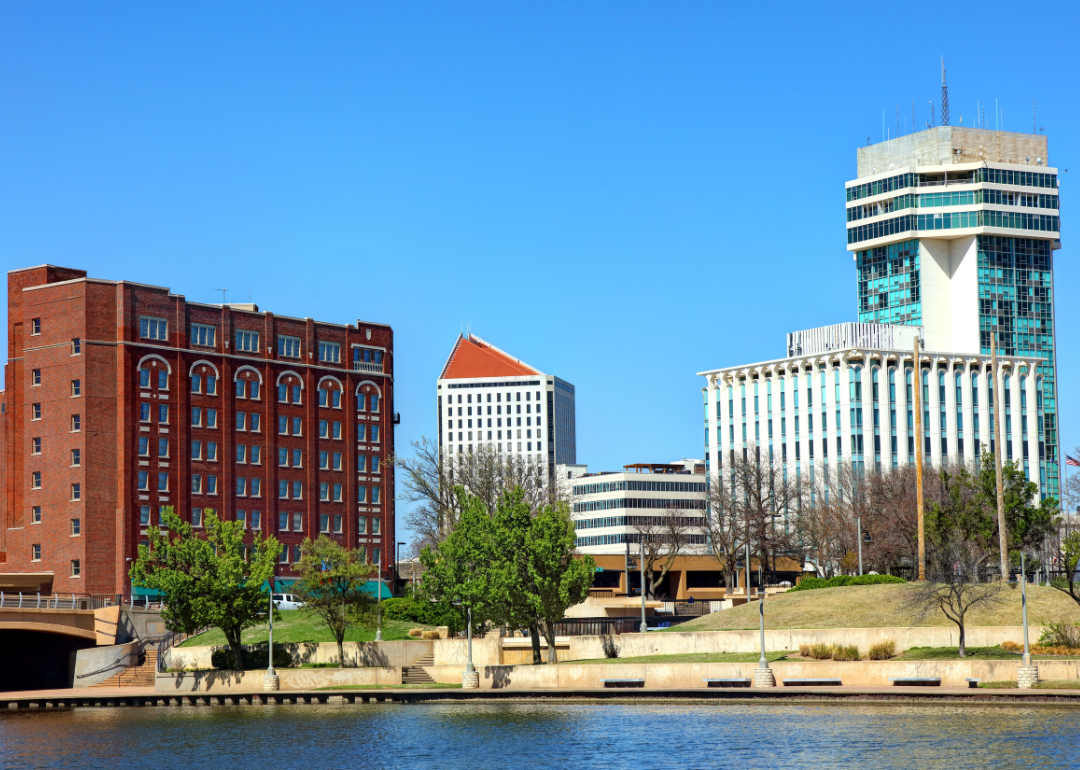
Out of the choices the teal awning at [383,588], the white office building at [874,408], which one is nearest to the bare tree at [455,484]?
the teal awning at [383,588]

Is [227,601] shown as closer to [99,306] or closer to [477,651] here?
[477,651]

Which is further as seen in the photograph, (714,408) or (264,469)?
(714,408)

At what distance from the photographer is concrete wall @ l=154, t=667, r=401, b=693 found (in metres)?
78.7

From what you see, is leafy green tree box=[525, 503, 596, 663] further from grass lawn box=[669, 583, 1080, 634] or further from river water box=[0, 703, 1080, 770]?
river water box=[0, 703, 1080, 770]

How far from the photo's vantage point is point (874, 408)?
17500 centimetres

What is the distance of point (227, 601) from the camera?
82.2 metres

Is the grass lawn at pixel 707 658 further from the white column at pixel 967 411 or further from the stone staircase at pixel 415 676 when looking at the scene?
the white column at pixel 967 411

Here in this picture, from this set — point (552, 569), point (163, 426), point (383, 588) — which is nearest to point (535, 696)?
point (552, 569)

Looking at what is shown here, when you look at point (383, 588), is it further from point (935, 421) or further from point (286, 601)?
point (935, 421)

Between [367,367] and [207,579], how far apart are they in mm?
48715

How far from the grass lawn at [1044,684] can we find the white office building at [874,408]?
10903 cm

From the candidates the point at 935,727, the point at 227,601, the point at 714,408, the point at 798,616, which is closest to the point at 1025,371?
the point at 714,408

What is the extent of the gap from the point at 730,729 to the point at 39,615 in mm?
54697

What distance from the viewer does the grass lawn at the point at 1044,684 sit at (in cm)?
5766
